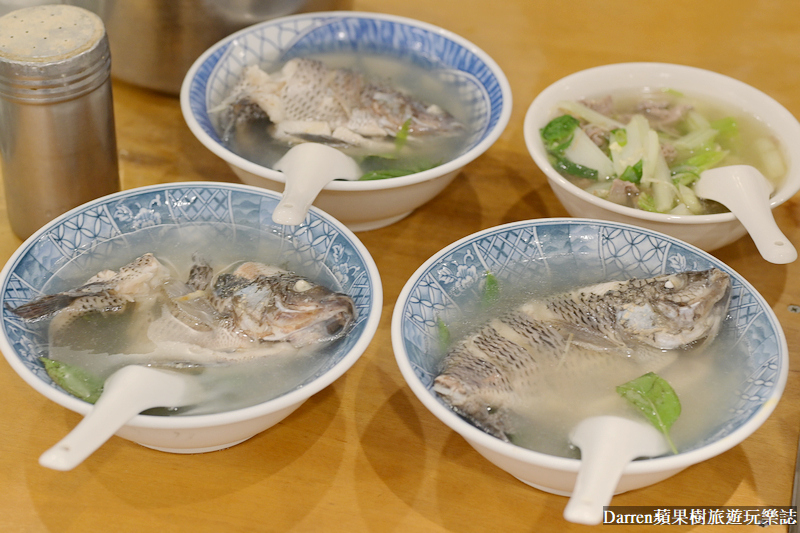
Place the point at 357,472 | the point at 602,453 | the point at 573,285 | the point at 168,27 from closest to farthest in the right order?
the point at 602,453 < the point at 357,472 < the point at 573,285 < the point at 168,27

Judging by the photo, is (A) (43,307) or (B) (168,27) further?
(B) (168,27)

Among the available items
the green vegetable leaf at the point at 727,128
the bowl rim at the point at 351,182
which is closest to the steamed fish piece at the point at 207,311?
the bowl rim at the point at 351,182

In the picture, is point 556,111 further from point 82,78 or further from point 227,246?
point 82,78

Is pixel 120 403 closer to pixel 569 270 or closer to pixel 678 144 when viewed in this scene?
pixel 569 270

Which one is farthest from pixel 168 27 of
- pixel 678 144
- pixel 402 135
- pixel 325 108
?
pixel 678 144

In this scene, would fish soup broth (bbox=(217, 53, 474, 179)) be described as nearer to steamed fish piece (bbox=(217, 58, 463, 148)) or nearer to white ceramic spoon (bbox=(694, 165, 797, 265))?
steamed fish piece (bbox=(217, 58, 463, 148))

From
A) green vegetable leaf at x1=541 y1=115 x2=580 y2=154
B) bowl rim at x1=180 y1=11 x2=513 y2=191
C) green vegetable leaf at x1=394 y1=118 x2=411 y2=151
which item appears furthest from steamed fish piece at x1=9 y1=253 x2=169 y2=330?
green vegetable leaf at x1=541 y1=115 x2=580 y2=154

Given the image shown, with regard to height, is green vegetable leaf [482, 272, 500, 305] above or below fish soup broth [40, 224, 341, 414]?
above
